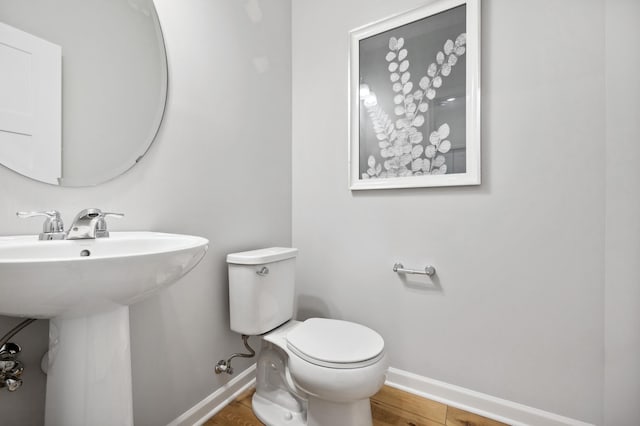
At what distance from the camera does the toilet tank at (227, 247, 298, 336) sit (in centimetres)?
129

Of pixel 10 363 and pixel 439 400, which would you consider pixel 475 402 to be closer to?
pixel 439 400

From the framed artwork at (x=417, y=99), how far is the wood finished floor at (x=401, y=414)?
1038 millimetres

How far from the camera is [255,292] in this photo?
1288 mm

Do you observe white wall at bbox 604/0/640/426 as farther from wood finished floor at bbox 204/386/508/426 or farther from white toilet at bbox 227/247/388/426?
white toilet at bbox 227/247/388/426

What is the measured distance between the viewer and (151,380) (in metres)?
1.11

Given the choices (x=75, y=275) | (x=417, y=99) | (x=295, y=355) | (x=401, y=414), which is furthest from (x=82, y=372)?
(x=417, y=99)

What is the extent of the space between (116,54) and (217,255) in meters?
0.85

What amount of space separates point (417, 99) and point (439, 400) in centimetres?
145

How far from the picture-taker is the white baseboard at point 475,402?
4.00ft

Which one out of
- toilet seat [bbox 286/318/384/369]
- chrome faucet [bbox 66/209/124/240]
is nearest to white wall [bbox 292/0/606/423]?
toilet seat [bbox 286/318/384/369]

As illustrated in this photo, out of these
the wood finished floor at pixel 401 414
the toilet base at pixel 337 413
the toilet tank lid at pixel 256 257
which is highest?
the toilet tank lid at pixel 256 257

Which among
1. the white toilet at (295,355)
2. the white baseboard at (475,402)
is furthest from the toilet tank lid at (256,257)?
the white baseboard at (475,402)

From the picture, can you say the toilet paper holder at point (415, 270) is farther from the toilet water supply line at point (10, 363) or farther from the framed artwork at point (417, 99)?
the toilet water supply line at point (10, 363)

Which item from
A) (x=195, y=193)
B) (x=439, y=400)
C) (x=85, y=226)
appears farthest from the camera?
(x=439, y=400)
